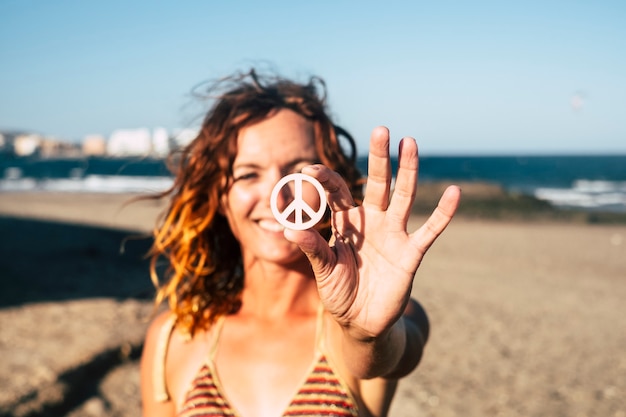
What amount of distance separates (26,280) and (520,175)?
6069 cm

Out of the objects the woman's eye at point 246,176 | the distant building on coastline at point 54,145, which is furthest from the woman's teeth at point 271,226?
the distant building on coastline at point 54,145

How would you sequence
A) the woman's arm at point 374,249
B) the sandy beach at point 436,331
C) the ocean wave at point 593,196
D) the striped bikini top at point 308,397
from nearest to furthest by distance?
the woman's arm at point 374,249
the striped bikini top at point 308,397
the sandy beach at point 436,331
the ocean wave at point 593,196

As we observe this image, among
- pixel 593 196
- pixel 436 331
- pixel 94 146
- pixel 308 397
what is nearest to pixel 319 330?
pixel 308 397

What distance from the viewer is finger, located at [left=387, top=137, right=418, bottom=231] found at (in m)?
1.73

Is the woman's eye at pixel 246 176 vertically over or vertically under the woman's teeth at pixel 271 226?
over

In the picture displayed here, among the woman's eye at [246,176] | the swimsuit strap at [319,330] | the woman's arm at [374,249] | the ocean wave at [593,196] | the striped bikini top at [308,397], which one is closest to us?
the woman's arm at [374,249]

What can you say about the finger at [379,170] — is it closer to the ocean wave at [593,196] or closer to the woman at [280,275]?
the woman at [280,275]

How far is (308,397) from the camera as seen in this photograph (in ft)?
7.31

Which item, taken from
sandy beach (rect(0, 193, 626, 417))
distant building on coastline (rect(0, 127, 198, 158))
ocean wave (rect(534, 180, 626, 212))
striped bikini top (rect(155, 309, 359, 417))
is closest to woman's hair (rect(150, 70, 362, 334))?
striped bikini top (rect(155, 309, 359, 417))

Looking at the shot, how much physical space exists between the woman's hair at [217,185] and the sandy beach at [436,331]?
48.3 inches

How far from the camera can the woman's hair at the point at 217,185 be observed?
2.73 m

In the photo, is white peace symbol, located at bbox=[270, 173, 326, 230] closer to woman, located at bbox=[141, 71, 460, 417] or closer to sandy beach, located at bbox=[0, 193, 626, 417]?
woman, located at bbox=[141, 71, 460, 417]

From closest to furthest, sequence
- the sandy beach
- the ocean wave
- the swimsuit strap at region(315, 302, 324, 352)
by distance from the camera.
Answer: the swimsuit strap at region(315, 302, 324, 352), the sandy beach, the ocean wave

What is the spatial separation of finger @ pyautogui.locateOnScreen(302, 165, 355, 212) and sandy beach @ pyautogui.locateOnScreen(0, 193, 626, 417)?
254 cm
